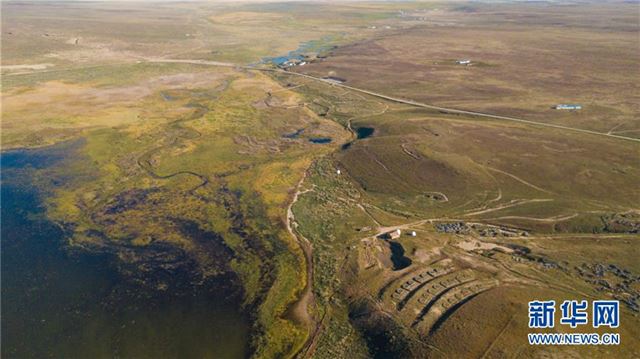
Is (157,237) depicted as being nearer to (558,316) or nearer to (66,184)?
(66,184)

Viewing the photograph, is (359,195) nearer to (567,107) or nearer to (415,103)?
(415,103)

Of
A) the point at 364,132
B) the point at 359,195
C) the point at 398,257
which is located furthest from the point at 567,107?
the point at 398,257

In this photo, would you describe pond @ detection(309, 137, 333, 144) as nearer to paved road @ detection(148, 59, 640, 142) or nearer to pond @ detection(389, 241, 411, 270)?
paved road @ detection(148, 59, 640, 142)

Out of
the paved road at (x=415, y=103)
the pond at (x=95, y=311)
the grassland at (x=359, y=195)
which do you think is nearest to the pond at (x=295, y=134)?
the grassland at (x=359, y=195)

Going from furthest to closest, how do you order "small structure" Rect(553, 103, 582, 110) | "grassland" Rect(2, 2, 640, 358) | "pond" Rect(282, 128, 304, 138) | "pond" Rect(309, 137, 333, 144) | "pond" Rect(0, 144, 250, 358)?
1. "small structure" Rect(553, 103, 582, 110)
2. "pond" Rect(282, 128, 304, 138)
3. "pond" Rect(309, 137, 333, 144)
4. "grassland" Rect(2, 2, 640, 358)
5. "pond" Rect(0, 144, 250, 358)

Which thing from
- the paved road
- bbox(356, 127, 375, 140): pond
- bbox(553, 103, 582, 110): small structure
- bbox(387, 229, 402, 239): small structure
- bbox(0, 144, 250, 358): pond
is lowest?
bbox(0, 144, 250, 358): pond

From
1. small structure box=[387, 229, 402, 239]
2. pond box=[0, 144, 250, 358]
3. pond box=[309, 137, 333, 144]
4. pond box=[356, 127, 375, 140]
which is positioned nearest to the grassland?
pond box=[356, 127, 375, 140]

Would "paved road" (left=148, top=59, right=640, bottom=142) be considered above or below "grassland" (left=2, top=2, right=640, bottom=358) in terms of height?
above

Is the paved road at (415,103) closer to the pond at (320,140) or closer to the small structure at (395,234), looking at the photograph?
the pond at (320,140)

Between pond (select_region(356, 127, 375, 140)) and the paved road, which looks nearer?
pond (select_region(356, 127, 375, 140))
